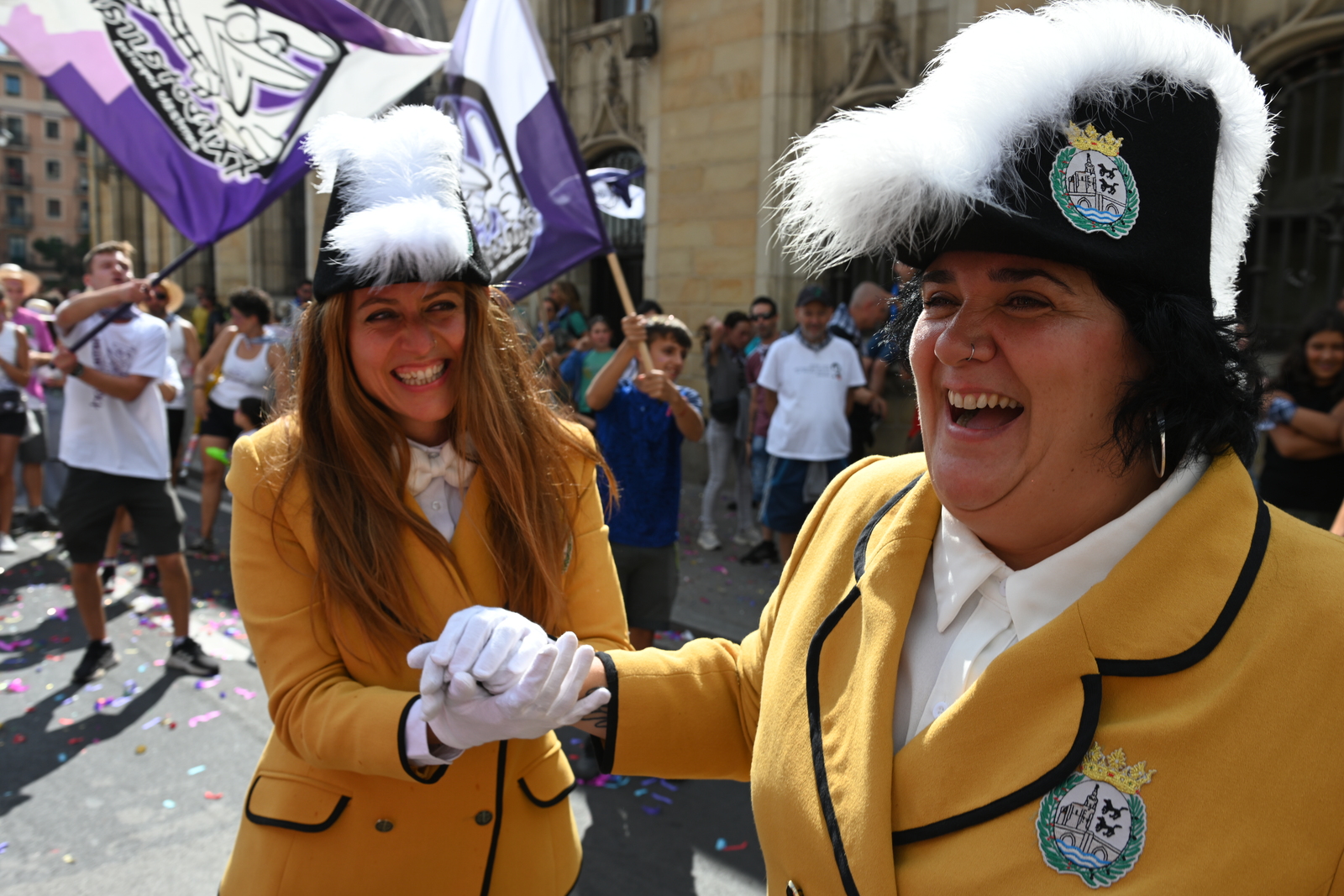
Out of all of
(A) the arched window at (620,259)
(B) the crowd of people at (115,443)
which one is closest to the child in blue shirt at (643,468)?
(B) the crowd of people at (115,443)

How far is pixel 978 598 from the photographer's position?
51.9 inches

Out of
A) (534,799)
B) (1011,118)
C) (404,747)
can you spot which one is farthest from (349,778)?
(1011,118)

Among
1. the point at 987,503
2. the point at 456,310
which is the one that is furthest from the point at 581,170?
the point at 987,503

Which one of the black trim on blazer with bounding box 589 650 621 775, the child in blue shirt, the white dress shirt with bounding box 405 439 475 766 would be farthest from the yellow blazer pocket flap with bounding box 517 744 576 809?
the child in blue shirt

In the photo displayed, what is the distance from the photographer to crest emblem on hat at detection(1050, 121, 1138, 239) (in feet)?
3.57

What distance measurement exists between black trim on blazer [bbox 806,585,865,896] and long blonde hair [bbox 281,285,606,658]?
684mm

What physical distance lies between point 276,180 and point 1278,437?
191 inches

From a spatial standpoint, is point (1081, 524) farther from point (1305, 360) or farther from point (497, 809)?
point (1305, 360)

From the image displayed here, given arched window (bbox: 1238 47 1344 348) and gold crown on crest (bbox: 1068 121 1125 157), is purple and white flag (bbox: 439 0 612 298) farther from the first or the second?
arched window (bbox: 1238 47 1344 348)

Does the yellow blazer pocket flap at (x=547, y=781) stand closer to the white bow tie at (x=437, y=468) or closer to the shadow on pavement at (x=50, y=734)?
the white bow tie at (x=437, y=468)

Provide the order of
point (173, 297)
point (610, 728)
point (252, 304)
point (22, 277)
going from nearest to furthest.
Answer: point (610, 728) < point (252, 304) < point (173, 297) < point (22, 277)

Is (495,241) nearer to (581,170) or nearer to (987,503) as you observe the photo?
(581,170)

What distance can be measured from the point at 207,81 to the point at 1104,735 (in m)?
4.21

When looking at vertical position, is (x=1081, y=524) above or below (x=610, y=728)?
above
